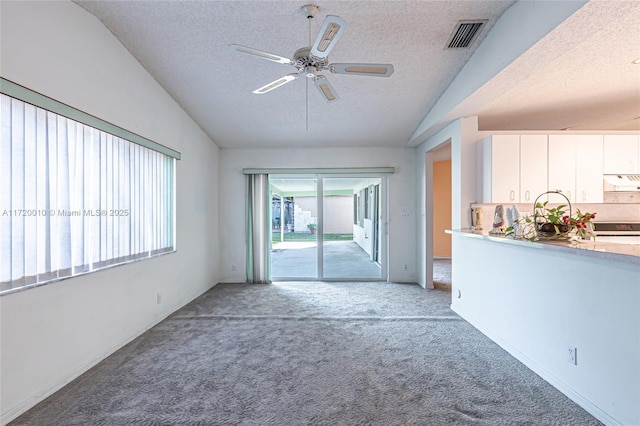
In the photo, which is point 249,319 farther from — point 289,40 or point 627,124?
point 627,124

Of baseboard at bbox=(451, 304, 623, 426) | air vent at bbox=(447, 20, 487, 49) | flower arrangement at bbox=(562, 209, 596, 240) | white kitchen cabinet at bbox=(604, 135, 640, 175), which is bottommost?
baseboard at bbox=(451, 304, 623, 426)

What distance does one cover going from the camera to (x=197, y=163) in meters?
4.59

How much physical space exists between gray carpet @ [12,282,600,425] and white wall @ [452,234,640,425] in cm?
14

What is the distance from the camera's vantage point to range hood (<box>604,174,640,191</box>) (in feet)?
11.6

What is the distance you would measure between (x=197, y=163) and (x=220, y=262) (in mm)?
1845

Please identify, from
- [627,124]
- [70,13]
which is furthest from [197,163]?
[627,124]

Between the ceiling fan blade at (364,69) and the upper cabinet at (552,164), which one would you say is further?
the upper cabinet at (552,164)

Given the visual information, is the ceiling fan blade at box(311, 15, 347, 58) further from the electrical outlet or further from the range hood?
the range hood

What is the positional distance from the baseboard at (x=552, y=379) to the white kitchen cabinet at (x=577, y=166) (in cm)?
188

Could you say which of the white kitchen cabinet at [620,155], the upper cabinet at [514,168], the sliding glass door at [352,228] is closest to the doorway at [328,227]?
the sliding glass door at [352,228]

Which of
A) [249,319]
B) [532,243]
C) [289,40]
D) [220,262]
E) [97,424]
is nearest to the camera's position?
[97,424]

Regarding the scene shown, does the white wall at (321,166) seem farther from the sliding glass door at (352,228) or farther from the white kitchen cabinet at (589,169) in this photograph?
the white kitchen cabinet at (589,169)

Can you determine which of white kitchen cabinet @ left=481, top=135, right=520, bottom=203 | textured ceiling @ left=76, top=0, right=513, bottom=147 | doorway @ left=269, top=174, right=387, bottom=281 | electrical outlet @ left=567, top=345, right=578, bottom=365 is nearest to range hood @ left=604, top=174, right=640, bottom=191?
white kitchen cabinet @ left=481, top=135, right=520, bottom=203

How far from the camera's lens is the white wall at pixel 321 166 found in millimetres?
5375
